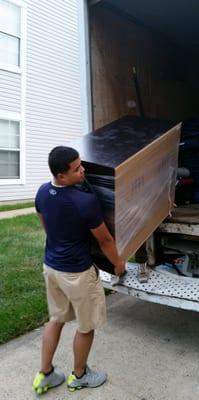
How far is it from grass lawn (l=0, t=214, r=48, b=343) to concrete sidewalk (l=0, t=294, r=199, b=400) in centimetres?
17

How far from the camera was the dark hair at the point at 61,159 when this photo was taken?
2.23 meters

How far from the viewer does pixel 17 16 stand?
10930 mm

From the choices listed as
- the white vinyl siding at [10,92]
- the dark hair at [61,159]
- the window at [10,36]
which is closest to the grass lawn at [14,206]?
the white vinyl siding at [10,92]

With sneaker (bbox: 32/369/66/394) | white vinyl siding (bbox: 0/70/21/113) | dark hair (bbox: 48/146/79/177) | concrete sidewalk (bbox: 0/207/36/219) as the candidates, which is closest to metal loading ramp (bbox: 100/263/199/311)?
sneaker (bbox: 32/369/66/394)

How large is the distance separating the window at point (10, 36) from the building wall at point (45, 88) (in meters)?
0.31

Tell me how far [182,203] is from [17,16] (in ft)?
29.7

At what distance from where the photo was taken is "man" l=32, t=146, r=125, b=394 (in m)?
2.26

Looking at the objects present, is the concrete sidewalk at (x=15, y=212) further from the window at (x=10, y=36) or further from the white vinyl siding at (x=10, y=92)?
the window at (x=10, y=36)

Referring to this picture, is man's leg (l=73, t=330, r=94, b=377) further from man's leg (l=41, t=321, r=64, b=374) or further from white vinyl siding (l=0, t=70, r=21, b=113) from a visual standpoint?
white vinyl siding (l=0, t=70, r=21, b=113)

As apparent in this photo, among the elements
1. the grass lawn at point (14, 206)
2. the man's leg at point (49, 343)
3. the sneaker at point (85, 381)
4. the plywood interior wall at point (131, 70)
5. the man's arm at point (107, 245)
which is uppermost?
the plywood interior wall at point (131, 70)

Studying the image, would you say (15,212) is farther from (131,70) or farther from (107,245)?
(107,245)

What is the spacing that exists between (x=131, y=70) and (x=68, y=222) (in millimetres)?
2745

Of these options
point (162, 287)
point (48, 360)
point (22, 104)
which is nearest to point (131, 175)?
point (162, 287)

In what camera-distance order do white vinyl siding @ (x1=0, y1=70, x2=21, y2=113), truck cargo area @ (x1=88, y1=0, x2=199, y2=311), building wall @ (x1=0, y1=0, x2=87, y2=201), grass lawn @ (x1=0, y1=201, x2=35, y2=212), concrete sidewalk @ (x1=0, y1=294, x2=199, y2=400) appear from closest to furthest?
1. concrete sidewalk @ (x1=0, y1=294, x2=199, y2=400)
2. truck cargo area @ (x1=88, y1=0, x2=199, y2=311)
3. grass lawn @ (x1=0, y1=201, x2=35, y2=212)
4. white vinyl siding @ (x1=0, y1=70, x2=21, y2=113)
5. building wall @ (x1=0, y1=0, x2=87, y2=201)
